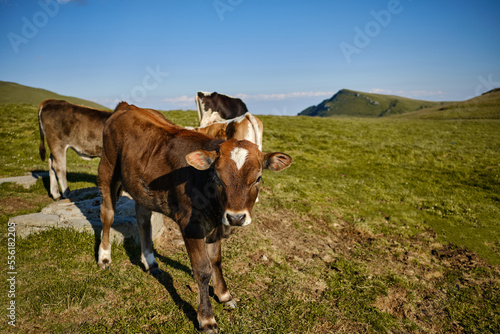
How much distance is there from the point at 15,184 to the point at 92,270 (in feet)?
19.4

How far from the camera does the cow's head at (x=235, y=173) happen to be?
3.78m

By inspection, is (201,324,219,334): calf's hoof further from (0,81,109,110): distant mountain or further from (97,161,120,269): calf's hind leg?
(0,81,109,110): distant mountain

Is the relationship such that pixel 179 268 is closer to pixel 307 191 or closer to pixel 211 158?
pixel 211 158

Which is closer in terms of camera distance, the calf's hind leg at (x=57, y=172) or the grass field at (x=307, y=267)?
the grass field at (x=307, y=267)

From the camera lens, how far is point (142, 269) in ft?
19.6

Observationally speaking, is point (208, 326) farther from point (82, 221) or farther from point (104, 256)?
point (82, 221)

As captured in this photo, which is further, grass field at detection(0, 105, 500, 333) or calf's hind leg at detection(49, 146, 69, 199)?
calf's hind leg at detection(49, 146, 69, 199)

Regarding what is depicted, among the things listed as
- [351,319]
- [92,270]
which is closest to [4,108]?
[92,270]

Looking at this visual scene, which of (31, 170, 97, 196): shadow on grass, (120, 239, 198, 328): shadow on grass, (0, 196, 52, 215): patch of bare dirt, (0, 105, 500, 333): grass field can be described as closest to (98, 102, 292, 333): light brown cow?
(120, 239, 198, 328): shadow on grass

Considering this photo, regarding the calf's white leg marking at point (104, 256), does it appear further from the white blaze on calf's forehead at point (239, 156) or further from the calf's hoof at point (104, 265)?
the white blaze on calf's forehead at point (239, 156)

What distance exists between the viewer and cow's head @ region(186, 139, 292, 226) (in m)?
Answer: 3.78

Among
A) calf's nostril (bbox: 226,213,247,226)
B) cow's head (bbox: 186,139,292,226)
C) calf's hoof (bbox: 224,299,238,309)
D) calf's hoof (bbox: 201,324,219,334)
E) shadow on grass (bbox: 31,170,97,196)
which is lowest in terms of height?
calf's hoof (bbox: 224,299,238,309)

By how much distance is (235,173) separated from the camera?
12.9 feet

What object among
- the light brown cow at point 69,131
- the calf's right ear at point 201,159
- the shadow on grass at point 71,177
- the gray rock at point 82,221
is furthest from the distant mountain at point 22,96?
the calf's right ear at point 201,159
